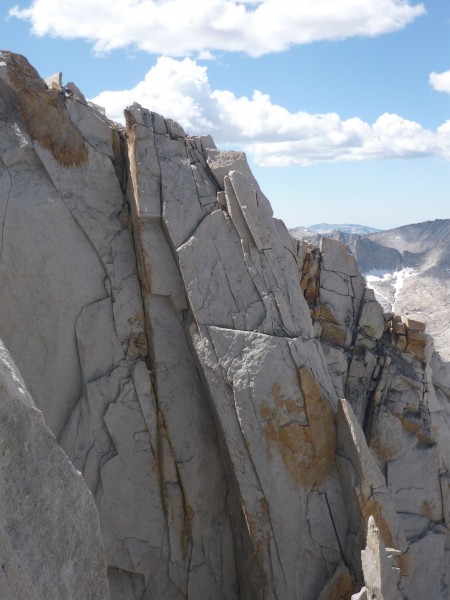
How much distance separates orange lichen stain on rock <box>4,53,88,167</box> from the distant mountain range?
4519 cm

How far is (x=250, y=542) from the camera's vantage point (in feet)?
33.8

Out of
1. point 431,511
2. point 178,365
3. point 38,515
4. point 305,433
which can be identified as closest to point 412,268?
point 431,511

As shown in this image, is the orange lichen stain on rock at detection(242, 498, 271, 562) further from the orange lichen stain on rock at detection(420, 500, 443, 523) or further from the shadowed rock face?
the orange lichen stain on rock at detection(420, 500, 443, 523)

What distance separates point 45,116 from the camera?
11.8 meters

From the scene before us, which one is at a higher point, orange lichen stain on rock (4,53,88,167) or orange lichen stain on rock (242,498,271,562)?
orange lichen stain on rock (4,53,88,167)

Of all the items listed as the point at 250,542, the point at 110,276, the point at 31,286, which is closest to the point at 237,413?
the point at 250,542

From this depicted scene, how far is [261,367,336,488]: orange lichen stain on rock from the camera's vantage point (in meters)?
10.3

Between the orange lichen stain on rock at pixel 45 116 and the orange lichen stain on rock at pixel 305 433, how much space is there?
5970 mm

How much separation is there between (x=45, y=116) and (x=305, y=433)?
7.65 m

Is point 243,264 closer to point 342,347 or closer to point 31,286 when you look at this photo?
point 31,286

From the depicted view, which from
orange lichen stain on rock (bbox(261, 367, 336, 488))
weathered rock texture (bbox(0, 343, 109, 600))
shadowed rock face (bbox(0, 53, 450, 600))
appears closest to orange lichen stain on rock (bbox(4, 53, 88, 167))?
shadowed rock face (bbox(0, 53, 450, 600))

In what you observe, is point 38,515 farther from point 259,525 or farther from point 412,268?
point 412,268

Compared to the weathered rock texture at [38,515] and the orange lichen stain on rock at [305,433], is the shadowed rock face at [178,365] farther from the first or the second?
the weathered rock texture at [38,515]

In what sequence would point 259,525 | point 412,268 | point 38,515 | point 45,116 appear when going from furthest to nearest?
point 412,268 < point 45,116 < point 259,525 < point 38,515
